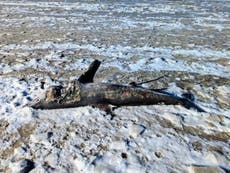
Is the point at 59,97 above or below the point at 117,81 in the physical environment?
above

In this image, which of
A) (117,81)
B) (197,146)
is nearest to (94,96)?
(117,81)

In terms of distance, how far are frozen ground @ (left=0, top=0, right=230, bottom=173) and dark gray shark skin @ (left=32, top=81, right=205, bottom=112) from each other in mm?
108

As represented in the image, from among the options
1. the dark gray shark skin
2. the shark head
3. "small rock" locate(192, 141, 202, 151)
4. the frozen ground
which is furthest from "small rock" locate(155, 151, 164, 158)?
the shark head

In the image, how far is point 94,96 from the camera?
Answer: 206 inches

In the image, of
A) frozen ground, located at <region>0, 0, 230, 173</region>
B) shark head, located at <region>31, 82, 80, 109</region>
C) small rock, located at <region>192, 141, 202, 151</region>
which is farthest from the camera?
shark head, located at <region>31, 82, 80, 109</region>

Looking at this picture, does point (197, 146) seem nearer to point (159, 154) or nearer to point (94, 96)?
point (159, 154)

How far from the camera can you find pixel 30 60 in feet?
25.7

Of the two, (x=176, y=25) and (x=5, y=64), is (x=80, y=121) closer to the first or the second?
(x=5, y=64)

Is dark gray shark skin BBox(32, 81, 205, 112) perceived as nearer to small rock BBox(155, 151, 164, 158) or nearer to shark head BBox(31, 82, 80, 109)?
shark head BBox(31, 82, 80, 109)

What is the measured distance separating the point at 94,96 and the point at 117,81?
4.41 feet

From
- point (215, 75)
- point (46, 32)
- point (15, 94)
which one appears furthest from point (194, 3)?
point (15, 94)

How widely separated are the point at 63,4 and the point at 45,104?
12.6m

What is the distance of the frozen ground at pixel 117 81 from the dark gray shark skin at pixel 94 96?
0.11 m

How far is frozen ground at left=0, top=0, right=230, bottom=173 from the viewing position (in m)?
4.06
